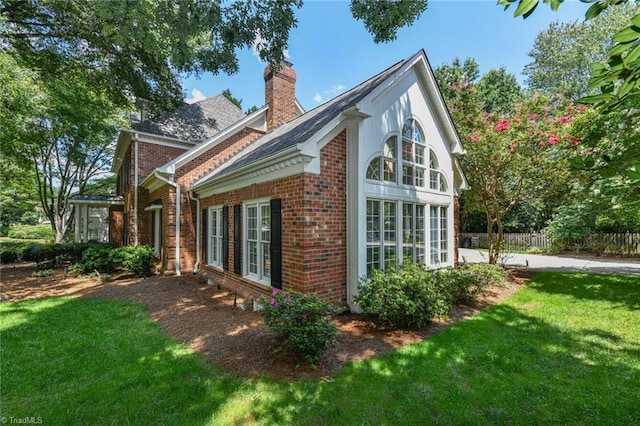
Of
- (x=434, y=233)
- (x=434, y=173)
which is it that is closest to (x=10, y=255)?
(x=434, y=233)

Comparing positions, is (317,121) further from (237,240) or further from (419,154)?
(237,240)

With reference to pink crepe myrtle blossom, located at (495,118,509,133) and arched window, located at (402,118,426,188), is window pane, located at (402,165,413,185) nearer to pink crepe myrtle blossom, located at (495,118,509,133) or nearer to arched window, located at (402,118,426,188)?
arched window, located at (402,118,426,188)

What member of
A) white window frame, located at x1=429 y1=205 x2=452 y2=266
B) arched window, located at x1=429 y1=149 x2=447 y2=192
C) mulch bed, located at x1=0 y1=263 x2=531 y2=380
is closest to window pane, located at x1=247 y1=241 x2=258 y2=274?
mulch bed, located at x1=0 y1=263 x2=531 y2=380

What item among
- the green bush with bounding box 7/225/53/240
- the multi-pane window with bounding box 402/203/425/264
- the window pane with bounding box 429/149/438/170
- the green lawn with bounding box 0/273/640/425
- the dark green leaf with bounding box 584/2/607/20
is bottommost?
the green lawn with bounding box 0/273/640/425

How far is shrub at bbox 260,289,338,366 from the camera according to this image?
4.38m

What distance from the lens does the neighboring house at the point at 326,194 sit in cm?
628

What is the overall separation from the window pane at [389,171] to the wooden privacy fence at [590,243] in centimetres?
1840

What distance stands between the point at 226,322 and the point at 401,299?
3718 mm

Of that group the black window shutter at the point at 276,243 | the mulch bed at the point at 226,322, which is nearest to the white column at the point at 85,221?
the mulch bed at the point at 226,322

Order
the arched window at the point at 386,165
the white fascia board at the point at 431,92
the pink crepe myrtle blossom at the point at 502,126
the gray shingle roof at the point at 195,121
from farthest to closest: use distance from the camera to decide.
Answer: the gray shingle roof at the point at 195,121 → the pink crepe myrtle blossom at the point at 502,126 → the white fascia board at the point at 431,92 → the arched window at the point at 386,165

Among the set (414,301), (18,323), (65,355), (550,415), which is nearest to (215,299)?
(65,355)

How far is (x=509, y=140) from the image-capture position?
34.2 ft

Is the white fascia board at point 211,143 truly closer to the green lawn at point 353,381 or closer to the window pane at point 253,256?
the window pane at point 253,256

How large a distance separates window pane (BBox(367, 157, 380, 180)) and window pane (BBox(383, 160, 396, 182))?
264 millimetres
